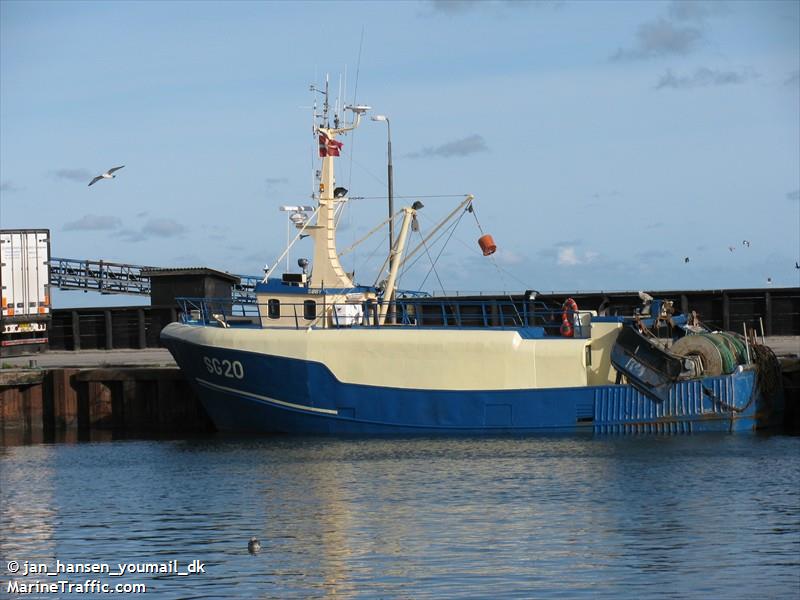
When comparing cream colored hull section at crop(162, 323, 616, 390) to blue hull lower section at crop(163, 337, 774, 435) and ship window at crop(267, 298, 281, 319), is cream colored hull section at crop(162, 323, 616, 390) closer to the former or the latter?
blue hull lower section at crop(163, 337, 774, 435)

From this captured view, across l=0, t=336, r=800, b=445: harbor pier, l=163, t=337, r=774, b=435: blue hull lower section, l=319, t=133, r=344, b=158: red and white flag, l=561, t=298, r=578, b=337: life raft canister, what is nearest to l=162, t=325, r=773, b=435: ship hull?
l=163, t=337, r=774, b=435: blue hull lower section

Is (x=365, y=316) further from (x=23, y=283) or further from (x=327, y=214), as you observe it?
(x=23, y=283)

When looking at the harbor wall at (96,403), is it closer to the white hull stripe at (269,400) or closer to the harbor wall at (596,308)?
the white hull stripe at (269,400)

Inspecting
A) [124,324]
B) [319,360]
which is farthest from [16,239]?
[319,360]

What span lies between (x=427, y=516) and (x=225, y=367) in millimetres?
11075

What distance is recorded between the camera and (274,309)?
3309cm

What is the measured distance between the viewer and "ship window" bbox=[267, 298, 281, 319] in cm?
3306

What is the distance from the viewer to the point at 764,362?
107ft

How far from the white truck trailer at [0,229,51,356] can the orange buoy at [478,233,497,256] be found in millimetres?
17588

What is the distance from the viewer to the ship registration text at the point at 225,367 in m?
32.1

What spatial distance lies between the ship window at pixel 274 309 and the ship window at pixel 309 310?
713 millimetres

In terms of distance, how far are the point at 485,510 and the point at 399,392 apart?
8.92 metres

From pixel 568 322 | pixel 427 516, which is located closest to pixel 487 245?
pixel 568 322

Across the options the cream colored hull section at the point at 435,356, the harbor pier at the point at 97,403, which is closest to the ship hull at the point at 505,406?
the cream colored hull section at the point at 435,356
